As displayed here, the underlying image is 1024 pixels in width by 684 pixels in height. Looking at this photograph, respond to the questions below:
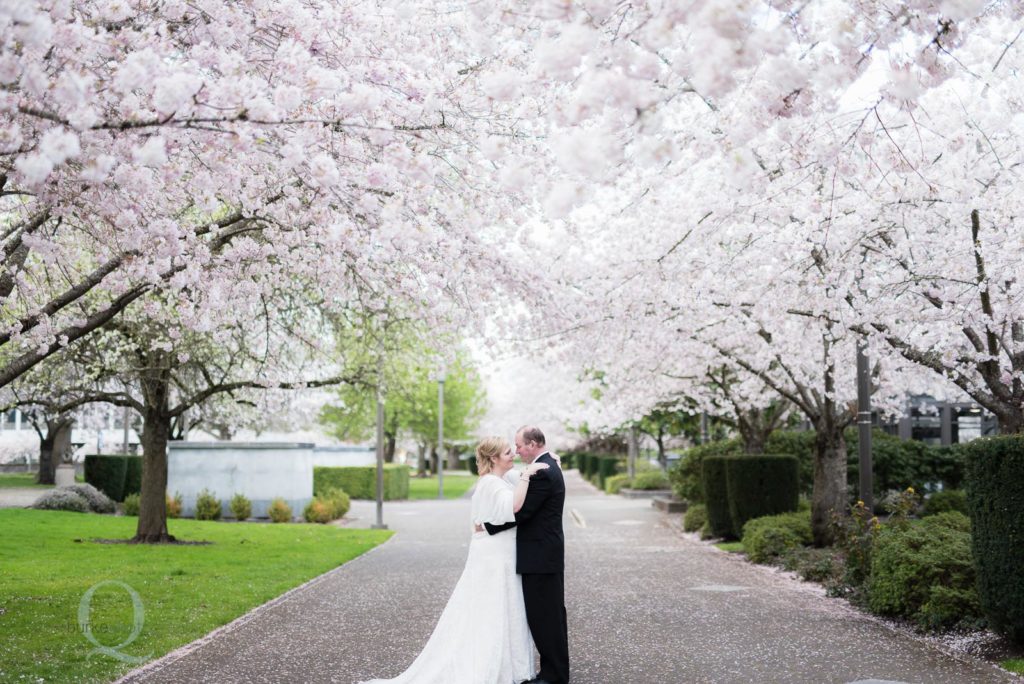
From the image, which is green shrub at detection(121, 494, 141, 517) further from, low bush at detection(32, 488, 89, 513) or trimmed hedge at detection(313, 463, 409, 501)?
trimmed hedge at detection(313, 463, 409, 501)

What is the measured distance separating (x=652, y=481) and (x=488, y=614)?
31947mm

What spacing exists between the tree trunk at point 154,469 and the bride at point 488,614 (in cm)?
1217

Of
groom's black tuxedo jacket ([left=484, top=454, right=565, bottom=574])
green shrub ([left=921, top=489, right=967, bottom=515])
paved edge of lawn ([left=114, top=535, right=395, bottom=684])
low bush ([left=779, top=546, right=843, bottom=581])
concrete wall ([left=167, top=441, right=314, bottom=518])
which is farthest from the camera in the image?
concrete wall ([left=167, top=441, right=314, bottom=518])

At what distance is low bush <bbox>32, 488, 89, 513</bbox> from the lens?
78.1 ft

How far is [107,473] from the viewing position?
2900 centimetres

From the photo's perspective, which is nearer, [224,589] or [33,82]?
[33,82]

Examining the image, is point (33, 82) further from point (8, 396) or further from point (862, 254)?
point (8, 396)

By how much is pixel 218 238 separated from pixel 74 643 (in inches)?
157

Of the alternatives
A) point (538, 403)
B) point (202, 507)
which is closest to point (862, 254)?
Answer: point (202, 507)

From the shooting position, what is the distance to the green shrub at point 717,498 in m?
20.2

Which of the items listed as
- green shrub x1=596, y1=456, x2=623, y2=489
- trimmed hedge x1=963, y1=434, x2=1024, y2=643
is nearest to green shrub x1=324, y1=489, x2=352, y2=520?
trimmed hedge x1=963, y1=434, x2=1024, y2=643

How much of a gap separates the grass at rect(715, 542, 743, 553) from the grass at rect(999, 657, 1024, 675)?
1002 cm

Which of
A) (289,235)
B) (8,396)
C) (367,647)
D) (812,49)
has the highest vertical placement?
(812,49)

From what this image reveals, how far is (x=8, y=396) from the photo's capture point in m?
16.4
